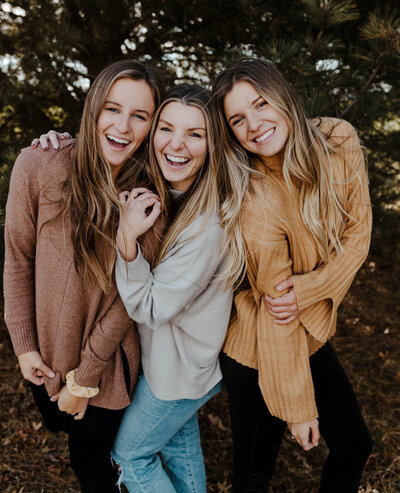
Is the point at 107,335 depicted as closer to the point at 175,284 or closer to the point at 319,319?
the point at 175,284

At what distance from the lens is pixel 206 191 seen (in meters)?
1.75

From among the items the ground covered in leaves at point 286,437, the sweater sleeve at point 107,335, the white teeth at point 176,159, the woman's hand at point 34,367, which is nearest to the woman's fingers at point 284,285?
the sweater sleeve at point 107,335

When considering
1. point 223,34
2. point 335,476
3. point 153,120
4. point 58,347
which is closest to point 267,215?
point 153,120

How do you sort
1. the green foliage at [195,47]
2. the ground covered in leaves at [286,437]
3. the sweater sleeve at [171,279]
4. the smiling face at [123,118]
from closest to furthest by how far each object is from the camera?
1. the sweater sleeve at [171,279]
2. the smiling face at [123,118]
3. the green foliage at [195,47]
4. the ground covered in leaves at [286,437]

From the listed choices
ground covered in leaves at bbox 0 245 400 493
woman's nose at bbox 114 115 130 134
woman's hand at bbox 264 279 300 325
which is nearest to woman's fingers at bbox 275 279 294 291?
woman's hand at bbox 264 279 300 325

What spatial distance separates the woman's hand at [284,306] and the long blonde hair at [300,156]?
210mm

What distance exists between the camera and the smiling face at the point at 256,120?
173 cm

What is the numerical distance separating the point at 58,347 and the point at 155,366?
0.39 metres

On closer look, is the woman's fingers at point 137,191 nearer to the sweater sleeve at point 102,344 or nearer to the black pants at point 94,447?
the sweater sleeve at point 102,344

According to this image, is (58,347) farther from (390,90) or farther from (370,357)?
(370,357)

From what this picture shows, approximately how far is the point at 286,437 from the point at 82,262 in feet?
6.53

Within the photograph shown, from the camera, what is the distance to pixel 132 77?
1718 mm

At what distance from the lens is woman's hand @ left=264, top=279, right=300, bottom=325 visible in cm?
170

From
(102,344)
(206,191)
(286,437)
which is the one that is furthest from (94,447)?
(286,437)
